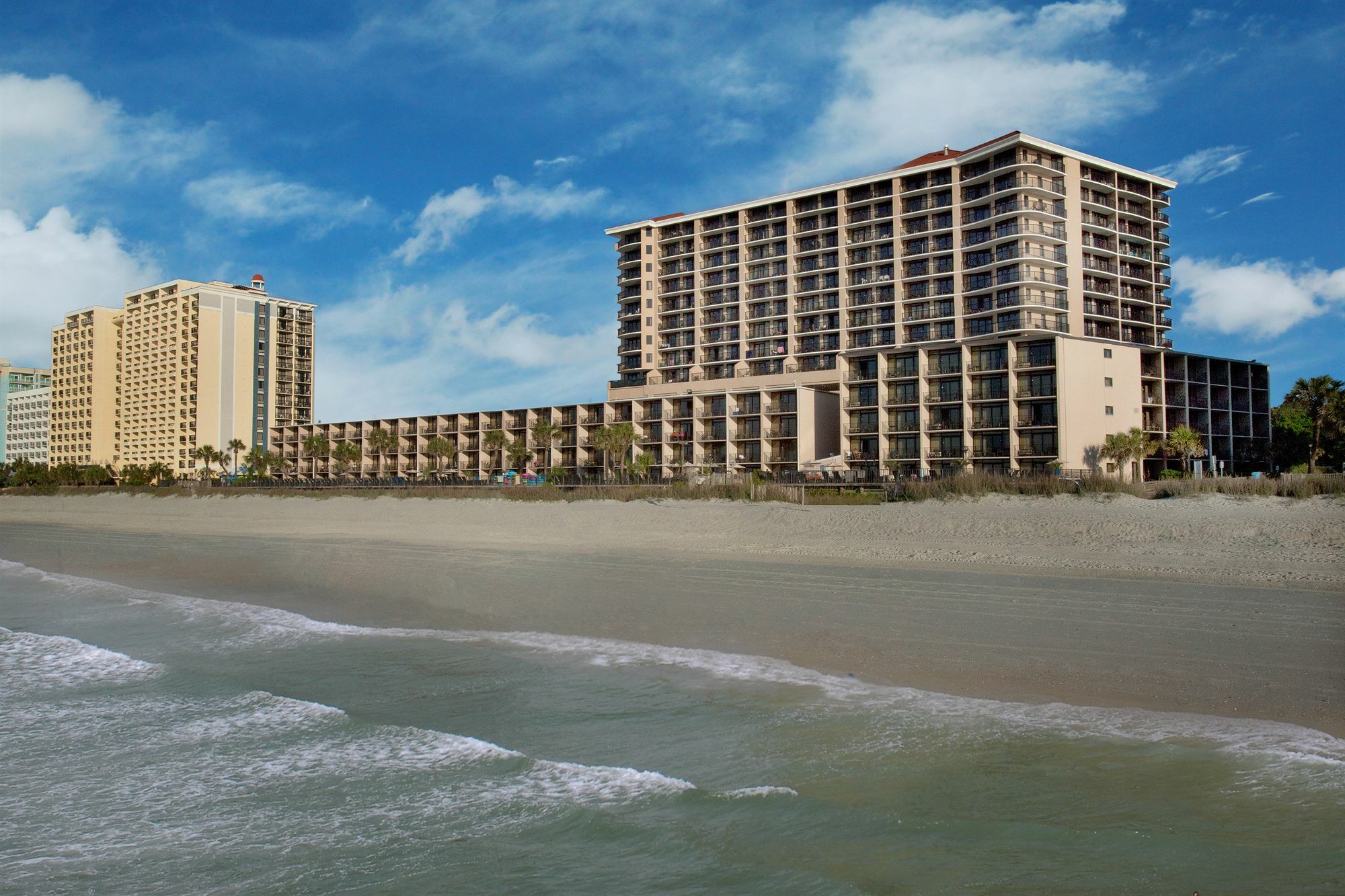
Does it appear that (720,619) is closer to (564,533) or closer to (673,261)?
(564,533)

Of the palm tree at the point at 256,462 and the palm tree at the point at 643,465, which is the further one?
the palm tree at the point at 256,462

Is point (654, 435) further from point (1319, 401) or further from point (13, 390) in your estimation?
point (13, 390)

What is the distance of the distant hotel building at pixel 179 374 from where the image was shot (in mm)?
136125

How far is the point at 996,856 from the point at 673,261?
10184 centimetres

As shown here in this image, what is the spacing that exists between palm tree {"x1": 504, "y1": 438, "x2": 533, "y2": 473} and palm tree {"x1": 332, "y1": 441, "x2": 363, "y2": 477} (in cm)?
2583

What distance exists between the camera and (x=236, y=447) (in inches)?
5054

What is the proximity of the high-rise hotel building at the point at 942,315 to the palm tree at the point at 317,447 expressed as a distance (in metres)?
41.8

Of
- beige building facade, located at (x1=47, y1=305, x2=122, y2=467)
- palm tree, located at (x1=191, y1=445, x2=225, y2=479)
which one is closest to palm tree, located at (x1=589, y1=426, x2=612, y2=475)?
palm tree, located at (x1=191, y1=445, x2=225, y2=479)

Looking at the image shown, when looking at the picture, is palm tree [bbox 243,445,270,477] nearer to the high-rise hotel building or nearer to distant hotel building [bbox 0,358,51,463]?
the high-rise hotel building

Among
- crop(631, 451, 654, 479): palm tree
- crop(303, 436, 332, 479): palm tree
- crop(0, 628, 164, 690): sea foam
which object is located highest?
crop(303, 436, 332, 479): palm tree

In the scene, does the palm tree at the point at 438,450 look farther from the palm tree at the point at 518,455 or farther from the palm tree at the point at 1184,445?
the palm tree at the point at 1184,445

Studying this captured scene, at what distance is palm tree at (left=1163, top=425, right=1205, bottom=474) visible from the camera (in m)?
64.6

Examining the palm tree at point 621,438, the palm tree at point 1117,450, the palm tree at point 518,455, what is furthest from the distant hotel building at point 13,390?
the palm tree at point 1117,450

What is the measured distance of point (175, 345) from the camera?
456 feet
